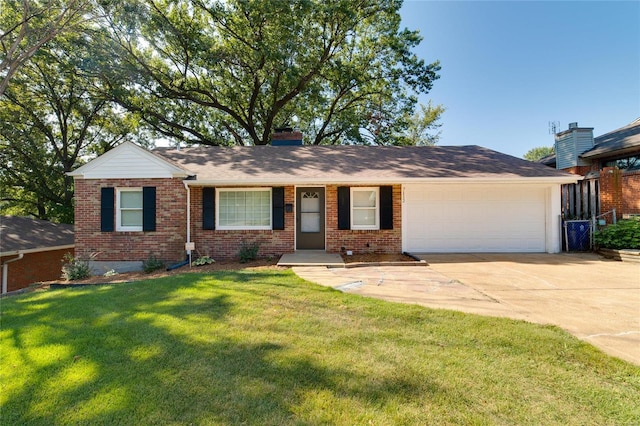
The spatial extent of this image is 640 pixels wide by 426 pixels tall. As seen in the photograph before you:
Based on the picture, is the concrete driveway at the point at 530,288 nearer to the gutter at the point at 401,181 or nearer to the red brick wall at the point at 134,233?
the gutter at the point at 401,181

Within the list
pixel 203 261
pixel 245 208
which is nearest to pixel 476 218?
pixel 245 208

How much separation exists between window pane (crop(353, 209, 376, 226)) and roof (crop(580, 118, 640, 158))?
10.8 meters

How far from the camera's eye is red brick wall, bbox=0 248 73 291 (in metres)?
11.7

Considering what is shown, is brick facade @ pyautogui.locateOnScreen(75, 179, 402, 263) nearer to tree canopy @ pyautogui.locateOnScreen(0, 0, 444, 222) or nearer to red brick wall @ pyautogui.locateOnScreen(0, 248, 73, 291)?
red brick wall @ pyautogui.locateOnScreen(0, 248, 73, 291)

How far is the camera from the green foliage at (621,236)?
8.28 metres

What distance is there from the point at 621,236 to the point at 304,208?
978 cm

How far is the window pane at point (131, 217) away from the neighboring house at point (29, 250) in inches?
240

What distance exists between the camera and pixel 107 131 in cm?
1959

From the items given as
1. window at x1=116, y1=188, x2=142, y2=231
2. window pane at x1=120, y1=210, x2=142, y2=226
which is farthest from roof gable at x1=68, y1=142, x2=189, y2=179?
window pane at x1=120, y1=210, x2=142, y2=226

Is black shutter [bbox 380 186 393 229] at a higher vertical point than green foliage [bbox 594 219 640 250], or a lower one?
higher

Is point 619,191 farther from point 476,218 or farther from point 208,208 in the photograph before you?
point 208,208

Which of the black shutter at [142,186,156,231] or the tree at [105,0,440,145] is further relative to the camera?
the tree at [105,0,440,145]

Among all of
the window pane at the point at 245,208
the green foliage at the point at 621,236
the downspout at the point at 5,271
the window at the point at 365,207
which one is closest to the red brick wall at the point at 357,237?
the window at the point at 365,207

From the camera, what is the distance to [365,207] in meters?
9.52
